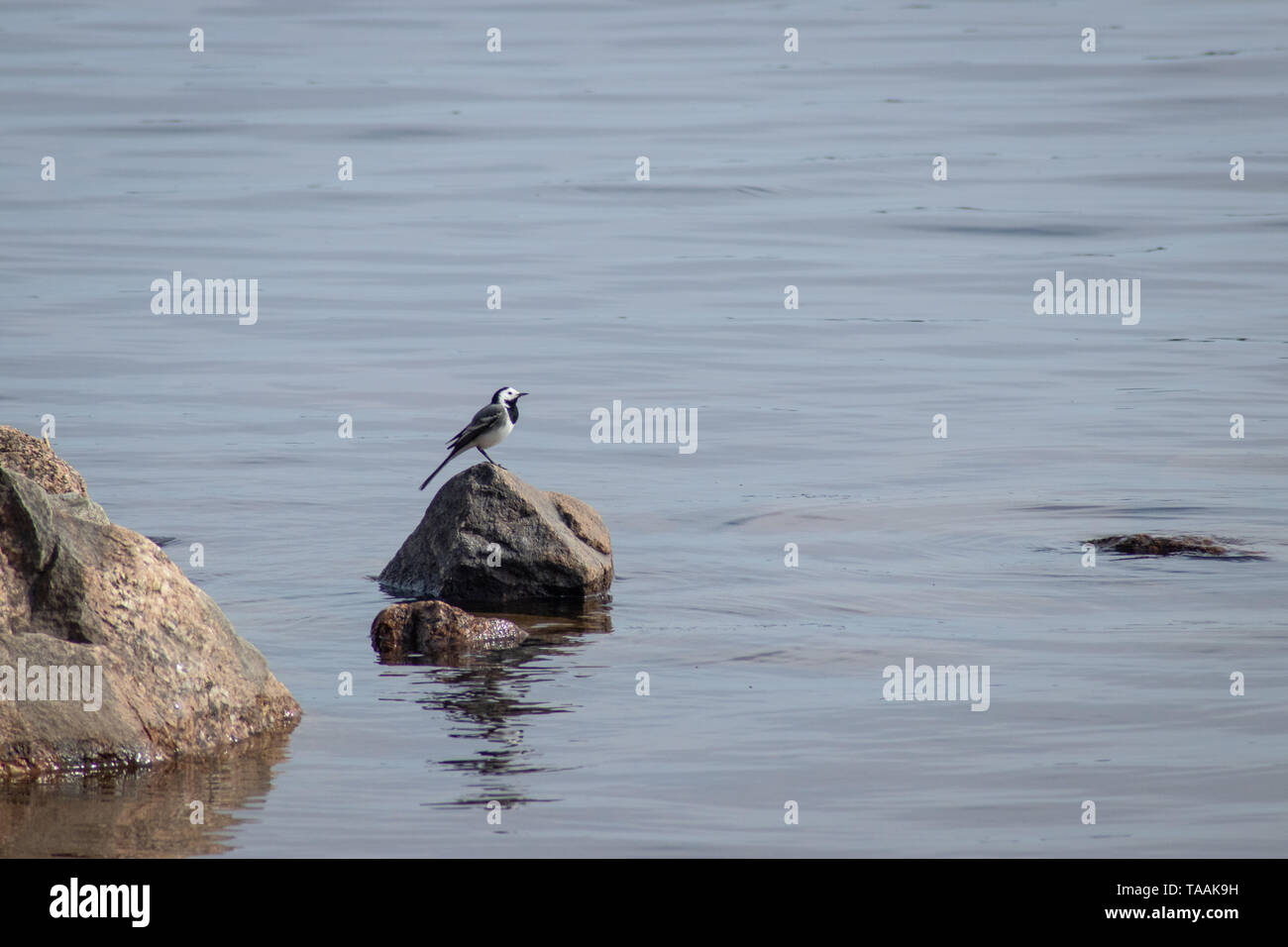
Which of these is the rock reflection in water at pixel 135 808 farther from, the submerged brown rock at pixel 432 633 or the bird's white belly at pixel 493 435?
the bird's white belly at pixel 493 435

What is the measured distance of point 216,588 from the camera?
1373 centimetres

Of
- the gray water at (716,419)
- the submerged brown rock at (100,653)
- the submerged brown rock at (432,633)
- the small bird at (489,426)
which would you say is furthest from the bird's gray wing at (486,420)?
the submerged brown rock at (100,653)

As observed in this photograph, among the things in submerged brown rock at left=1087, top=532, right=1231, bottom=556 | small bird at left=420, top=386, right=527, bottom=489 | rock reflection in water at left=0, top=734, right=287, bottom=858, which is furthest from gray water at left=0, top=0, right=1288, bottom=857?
small bird at left=420, top=386, right=527, bottom=489

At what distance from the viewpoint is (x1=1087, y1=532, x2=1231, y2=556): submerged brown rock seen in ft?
48.5

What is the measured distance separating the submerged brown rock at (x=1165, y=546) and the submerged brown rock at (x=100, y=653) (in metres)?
8.56

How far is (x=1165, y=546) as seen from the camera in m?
14.9

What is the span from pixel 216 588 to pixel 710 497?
6.06 metres

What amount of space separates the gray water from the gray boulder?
1.62 ft

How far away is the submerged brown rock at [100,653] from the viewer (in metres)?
8.41

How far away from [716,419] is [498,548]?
975 cm

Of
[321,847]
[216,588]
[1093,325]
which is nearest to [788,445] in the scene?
[216,588]

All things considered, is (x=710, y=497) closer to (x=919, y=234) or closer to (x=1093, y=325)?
(x=1093, y=325)

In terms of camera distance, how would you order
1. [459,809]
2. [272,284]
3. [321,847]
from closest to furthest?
[321,847] < [459,809] < [272,284]

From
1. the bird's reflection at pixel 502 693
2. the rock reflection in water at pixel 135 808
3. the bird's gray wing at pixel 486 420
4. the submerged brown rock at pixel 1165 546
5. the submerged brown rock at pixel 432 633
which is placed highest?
the bird's gray wing at pixel 486 420
